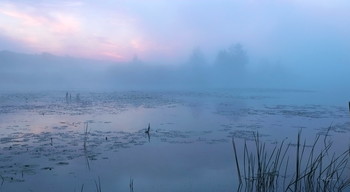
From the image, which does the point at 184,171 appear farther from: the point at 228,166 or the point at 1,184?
the point at 1,184

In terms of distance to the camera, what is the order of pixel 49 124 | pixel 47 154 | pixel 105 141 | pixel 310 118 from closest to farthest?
pixel 47 154 → pixel 105 141 → pixel 49 124 → pixel 310 118

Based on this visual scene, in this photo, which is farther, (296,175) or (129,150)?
(129,150)

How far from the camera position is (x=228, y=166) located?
10117 millimetres

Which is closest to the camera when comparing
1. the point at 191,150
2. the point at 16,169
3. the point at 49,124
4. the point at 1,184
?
the point at 1,184

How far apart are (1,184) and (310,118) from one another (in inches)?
686

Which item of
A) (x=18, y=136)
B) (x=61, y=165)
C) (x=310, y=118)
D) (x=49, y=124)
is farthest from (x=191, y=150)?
(x=310, y=118)

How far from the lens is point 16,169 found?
9156 mm

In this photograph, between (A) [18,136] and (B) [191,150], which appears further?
(A) [18,136]

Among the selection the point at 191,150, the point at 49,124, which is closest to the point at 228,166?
the point at 191,150

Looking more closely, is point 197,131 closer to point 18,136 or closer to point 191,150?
point 191,150

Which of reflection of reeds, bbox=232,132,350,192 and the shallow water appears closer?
reflection of reeds, bbox=232,132,350,192

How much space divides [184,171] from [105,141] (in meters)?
4.63

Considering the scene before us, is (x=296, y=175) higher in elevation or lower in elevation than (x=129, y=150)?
higher

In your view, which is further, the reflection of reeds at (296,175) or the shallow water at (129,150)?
the shallow water at (129,150)
